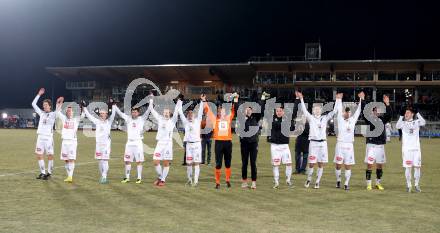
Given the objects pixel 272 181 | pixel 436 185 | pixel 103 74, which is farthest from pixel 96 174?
pixel 103 74

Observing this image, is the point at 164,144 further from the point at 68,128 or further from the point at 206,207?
the point at 206,207

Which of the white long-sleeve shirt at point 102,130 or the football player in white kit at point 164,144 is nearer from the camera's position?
the football player in white kit at point 164,144

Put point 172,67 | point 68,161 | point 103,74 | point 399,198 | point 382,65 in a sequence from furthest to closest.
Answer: point 103,74
point 172,67
point 382,65
point 68,161
point 399,198

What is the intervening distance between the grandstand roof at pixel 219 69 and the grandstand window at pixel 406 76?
2.48ft

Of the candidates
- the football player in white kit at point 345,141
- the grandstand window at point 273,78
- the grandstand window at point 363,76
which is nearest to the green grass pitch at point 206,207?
the football player in white kit at point 345,141

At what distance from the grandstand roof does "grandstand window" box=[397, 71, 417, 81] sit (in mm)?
757

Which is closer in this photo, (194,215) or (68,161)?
(194,215)

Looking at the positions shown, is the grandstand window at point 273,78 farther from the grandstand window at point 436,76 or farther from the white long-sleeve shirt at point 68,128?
the white long-sleeve shirt at point 68,128

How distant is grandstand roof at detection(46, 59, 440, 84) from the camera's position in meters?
60.0

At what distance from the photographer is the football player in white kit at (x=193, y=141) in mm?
13062

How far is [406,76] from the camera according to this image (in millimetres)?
61031

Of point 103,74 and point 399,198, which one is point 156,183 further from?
point 103,74

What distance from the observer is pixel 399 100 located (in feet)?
200

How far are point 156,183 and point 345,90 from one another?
5302cm
